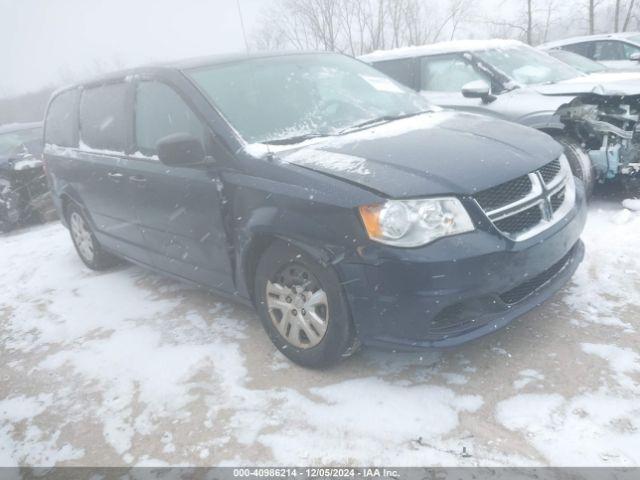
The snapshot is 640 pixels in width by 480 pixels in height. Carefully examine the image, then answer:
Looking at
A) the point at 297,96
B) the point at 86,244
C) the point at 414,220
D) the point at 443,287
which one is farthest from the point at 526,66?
the point at 86,244

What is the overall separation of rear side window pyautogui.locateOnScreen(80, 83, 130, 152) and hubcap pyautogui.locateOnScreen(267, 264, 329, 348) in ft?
6.12

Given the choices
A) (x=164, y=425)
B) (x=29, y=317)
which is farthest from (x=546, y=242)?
(x=29, y=317)

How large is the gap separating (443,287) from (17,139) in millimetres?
8998

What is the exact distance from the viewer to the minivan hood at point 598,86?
14.8 feet

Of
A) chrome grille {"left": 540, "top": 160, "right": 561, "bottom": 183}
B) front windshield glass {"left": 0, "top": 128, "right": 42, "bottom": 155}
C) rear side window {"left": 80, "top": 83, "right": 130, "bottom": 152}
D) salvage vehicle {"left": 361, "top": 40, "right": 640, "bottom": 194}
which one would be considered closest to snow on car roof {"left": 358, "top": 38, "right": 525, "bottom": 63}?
salvage vehicle {"left": 361, "top": 40, "right": 640, "bottom": 194}

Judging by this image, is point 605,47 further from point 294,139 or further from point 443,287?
point 443,287

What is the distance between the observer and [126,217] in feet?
13.2

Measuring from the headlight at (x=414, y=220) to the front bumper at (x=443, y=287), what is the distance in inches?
1.8

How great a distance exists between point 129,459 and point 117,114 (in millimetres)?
2595

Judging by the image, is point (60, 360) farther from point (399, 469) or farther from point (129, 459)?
point (399, 469)

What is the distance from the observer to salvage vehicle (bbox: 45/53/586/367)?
7.77 feet

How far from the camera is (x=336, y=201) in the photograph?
2.42 metres

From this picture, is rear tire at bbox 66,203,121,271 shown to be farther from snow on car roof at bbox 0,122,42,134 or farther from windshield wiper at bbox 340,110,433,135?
snow on car roof at bbox 0,122,42,134

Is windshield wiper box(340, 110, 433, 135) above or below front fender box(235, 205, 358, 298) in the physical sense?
above
